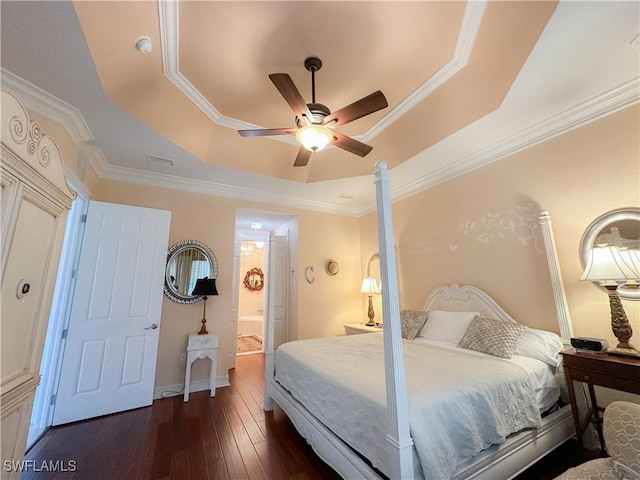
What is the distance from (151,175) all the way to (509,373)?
4.36m

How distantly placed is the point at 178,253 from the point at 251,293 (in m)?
4.58

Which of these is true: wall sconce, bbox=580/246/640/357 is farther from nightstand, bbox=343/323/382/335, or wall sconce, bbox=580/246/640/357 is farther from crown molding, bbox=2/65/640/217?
nightstand, bbox=343/323/382/335

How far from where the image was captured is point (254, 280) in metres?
8.06

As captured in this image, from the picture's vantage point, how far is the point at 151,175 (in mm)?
3568

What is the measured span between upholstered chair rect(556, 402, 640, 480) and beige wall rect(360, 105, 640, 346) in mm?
1197

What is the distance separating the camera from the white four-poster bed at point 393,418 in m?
1.34

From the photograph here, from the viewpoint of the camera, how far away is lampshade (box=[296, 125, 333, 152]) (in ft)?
6.49

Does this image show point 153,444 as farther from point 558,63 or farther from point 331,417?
point 558,63

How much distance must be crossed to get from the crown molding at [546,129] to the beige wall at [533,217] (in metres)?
0.06

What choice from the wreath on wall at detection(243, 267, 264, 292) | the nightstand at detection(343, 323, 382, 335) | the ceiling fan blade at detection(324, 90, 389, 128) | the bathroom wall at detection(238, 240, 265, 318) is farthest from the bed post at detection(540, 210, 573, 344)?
the wreath on wall at detection(243, 267, 264, 292)

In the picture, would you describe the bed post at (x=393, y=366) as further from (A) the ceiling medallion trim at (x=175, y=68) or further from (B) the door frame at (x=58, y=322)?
(B) the door frame at (x=58, y=322)

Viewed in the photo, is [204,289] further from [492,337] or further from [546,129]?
[546,129]

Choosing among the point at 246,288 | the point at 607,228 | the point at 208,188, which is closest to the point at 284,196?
the point at 208,188

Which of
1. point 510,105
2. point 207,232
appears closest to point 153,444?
point 207,232
